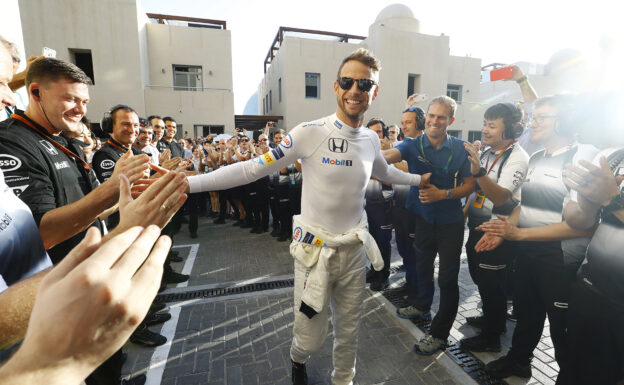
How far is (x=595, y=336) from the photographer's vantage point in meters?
1.99

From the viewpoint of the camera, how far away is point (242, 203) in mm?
9172

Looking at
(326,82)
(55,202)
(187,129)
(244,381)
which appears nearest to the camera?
(55,202)

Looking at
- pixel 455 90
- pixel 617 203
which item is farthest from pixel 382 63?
pixel 617 203

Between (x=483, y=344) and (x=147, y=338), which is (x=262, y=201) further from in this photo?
(x=483, y=344)

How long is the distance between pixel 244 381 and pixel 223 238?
16.9 ft

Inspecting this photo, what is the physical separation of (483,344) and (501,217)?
1490mm

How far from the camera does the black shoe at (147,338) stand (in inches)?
134

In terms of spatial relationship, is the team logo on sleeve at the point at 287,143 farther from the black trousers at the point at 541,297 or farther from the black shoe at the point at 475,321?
the black shoe at the point at 475,321

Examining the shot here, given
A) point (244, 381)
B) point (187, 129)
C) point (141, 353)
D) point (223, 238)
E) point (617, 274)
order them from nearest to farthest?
1. point (617, 274)
2. point (244, 381)
3. point (141, 353)
4. point (223, 238)
5. point (187, 129)

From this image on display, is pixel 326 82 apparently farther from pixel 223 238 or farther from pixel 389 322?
pixel 389 322

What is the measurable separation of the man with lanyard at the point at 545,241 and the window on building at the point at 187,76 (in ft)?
62.7

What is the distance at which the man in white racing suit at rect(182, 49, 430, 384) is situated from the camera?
2.50 m

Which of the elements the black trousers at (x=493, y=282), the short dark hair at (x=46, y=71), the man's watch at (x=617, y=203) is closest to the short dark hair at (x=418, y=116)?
the black trousers at (x=493, y=282)

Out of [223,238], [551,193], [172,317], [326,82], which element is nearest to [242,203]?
[223,238]
